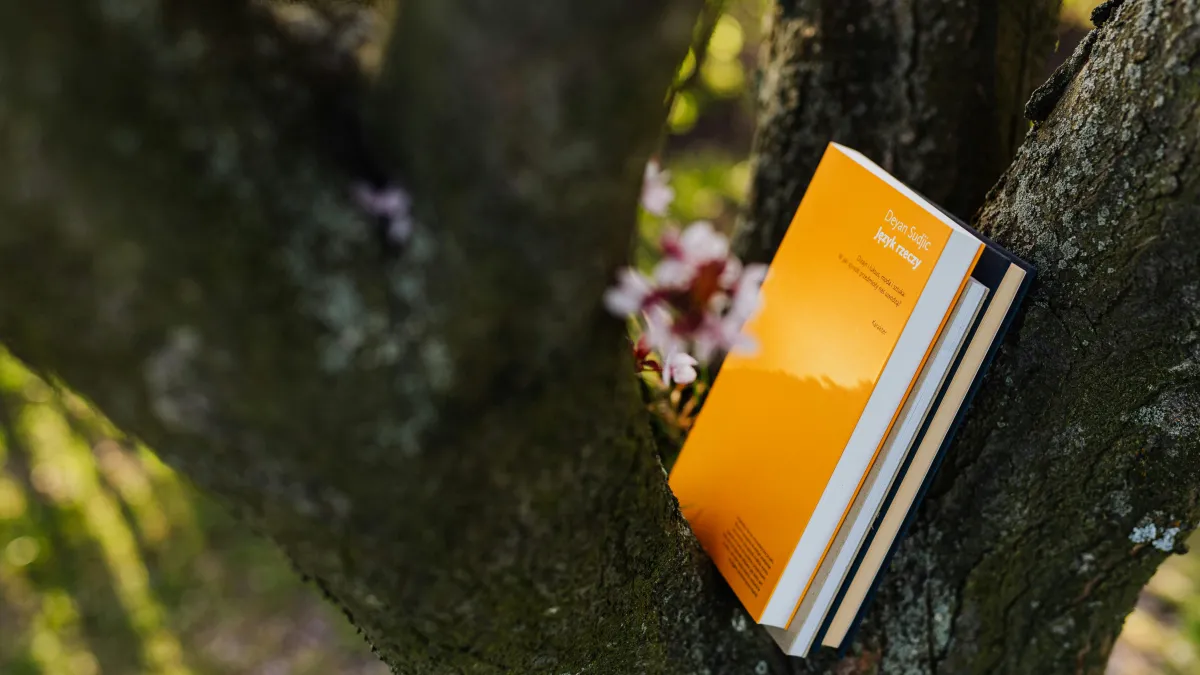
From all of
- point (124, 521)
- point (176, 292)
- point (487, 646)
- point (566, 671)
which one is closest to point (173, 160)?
point (176, 292)

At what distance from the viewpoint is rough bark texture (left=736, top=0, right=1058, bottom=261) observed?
120cm

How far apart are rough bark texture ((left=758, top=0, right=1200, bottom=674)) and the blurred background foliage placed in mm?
1444

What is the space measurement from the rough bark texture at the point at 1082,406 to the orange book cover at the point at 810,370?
0.56ft

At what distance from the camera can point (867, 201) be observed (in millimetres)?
973

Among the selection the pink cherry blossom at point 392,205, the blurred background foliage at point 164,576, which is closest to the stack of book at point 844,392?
the pink cherry blossom at point 392,205

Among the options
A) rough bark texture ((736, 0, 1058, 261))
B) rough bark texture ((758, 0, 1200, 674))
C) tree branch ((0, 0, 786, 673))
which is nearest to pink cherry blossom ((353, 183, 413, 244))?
tree branch ((0, 0, 786, 673))

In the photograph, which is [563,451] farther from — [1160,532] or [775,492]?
[1160,532]

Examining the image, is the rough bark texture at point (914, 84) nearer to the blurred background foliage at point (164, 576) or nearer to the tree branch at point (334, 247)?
the tree branch at point (334, 247)

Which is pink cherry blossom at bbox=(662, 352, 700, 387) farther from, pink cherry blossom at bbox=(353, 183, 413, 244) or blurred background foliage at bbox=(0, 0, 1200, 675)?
blurred background foliage at bbox=(0, 0, 1200, 675)

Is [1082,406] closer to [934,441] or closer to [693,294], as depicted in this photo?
[934,441]

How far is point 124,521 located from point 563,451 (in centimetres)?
357

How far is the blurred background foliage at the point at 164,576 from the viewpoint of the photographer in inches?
107

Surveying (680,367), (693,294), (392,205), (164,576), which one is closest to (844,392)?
(680,367)

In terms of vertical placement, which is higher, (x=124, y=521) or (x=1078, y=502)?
(x=124, y=521)
